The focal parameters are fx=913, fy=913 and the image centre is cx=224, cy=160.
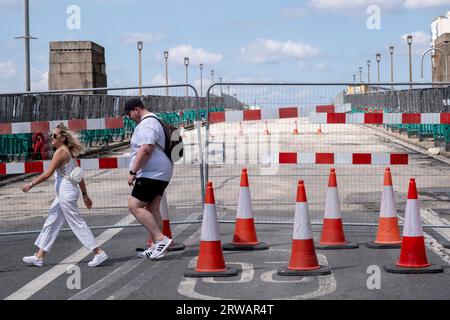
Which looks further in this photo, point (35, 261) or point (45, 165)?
point (45, 165)

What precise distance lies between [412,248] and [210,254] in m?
1.97

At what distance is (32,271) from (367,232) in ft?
14.9

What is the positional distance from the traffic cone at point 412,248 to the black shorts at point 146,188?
260 cm

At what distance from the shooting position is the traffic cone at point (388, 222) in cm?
1052

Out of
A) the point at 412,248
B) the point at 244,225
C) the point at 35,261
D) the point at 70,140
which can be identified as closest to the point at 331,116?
the point at 244,225

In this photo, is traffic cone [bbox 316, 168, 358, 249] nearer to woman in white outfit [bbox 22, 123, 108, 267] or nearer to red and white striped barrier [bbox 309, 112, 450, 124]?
red and white striped barrier [bbox 309, 112, 450, 124]

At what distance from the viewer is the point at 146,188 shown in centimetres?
982

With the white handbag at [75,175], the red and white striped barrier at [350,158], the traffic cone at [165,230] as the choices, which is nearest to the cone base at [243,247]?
the traffic cone at [165,230]

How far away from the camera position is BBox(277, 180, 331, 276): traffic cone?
8.74 m

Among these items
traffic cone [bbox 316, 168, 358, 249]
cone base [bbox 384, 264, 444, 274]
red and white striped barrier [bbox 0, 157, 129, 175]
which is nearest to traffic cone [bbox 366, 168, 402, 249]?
traffic cone [bbox 316, 168, 358, 249]

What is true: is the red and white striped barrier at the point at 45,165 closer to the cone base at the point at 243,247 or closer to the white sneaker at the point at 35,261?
the cone base at the point at 243,247

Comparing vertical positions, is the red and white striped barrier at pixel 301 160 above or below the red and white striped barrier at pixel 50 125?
below

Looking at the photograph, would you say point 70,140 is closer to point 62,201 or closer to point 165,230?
point 62,201

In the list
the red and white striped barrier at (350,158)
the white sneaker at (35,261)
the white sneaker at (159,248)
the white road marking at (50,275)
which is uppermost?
the red and white striped barrier at (350,158)
